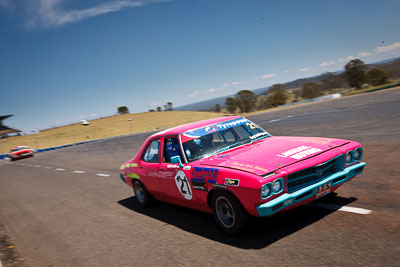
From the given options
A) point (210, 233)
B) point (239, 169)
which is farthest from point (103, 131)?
point (239, 169)

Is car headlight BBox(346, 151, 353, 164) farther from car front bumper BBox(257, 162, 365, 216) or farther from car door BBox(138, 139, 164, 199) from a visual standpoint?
car door BBox(138, 139, 164, 199)

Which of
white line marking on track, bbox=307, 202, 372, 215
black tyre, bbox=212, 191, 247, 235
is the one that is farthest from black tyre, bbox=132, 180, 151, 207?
white line marking on track, bbox=307, 202, 372, 215

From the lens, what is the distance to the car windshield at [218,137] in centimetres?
502

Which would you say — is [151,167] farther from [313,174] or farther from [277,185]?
[313,174]

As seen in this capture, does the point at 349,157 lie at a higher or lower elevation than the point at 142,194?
higher

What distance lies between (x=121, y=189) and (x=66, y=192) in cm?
206

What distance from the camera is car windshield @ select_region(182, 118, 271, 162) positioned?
5023 mm

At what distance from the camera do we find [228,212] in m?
4.23

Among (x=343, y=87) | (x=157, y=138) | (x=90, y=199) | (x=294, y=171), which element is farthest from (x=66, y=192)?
(x=343, y=87)

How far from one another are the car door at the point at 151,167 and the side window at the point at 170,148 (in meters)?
0.21

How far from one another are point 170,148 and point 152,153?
692 millimetres

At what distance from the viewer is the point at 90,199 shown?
8039 mm

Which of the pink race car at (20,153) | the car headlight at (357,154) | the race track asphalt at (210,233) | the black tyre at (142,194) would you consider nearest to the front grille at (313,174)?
the car headlight at (357,154)

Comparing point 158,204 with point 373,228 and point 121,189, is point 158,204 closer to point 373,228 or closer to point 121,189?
point 121,189
